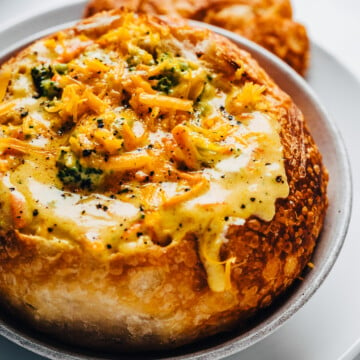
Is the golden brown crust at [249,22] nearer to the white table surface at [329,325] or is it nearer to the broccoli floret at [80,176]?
the white table surface at [329,325]

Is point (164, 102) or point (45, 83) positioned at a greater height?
point (164, 102)

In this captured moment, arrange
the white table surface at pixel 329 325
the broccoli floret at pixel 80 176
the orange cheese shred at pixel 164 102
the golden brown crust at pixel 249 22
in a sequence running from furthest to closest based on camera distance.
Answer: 1. the golden brown crust at pixel 249 22
2. the white table surface at pixel 329 325
3. the orange cheese shred at pixel 164 102
4. the broccoli floret at pixel 80 176

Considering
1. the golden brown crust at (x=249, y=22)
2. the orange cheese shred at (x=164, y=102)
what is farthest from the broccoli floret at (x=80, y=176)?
the golden brown crust at (x=249, y=22)

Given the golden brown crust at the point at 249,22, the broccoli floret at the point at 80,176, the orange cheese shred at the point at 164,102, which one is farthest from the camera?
the golden brown crust at the point at 249,22

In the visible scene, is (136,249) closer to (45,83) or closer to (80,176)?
(80,176)

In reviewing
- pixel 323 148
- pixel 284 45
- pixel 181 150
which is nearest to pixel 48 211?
A: pixel 181 150

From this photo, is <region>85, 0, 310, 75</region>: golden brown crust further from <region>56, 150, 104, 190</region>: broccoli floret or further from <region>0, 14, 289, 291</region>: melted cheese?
<region>56, 150, 104, 190</region>: broccoli floret

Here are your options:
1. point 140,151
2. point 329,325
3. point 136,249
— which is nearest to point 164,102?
point 140,151
